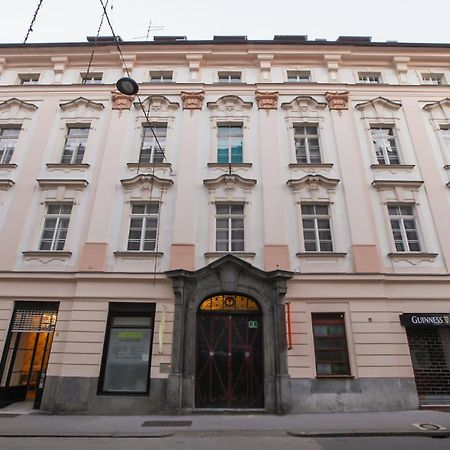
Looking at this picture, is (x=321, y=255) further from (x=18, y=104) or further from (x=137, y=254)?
(x=18, y=104)

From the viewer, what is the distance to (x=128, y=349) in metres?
10.2

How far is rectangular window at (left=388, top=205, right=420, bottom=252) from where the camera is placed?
11.3 m

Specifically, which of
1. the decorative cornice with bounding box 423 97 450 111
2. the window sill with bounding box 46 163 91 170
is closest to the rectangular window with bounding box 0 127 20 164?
the window sill with bounding box 46 163 91 170

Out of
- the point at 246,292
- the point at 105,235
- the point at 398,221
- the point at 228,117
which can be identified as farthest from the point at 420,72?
the point at 105,235

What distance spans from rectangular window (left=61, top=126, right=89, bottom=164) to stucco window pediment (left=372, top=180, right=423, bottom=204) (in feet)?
36.6

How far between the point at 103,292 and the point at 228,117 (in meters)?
8.24

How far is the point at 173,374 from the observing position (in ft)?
31.2

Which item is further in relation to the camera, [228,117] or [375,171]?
[228,117]

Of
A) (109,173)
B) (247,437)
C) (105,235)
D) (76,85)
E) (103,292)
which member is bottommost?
(247,437)

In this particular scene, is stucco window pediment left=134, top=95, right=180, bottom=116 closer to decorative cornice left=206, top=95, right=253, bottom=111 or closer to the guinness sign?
decorative cornice left=206, top=95, right=253, bottom=111

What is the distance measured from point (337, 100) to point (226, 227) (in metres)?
7.33

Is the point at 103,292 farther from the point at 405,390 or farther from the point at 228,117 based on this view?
the point at 405,390

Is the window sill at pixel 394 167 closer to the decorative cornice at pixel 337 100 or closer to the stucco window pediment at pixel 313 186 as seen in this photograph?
the stucco window pediment at pixel 313 186

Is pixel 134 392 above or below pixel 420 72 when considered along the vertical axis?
below
